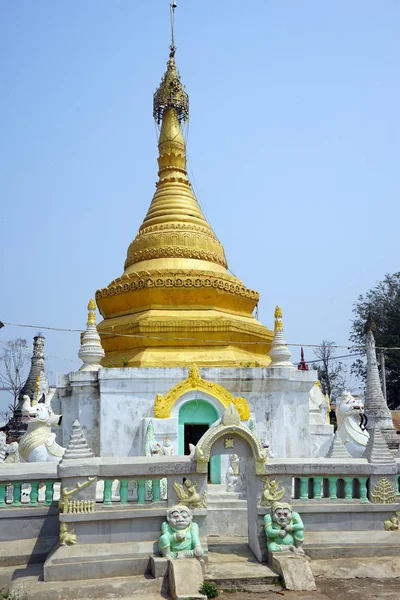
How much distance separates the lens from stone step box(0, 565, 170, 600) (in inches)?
239

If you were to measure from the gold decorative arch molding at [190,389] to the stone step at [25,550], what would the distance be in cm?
641

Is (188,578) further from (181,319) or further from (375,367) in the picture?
(375,367)

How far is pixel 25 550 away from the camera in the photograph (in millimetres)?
7156

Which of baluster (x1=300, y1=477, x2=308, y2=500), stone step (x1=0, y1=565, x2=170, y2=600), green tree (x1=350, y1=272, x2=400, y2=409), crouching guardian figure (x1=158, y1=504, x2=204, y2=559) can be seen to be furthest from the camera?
green tree (x1=350, y1=272, x2=400, y2=409)

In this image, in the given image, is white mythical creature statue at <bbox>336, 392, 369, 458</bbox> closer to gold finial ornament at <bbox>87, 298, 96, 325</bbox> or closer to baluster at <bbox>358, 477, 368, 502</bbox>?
baluster at <bbox>358, 477, 368, 502</bbox>

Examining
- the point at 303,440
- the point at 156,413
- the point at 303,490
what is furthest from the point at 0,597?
the point at 303,440

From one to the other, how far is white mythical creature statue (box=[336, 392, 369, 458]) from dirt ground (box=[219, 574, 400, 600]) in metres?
6.72

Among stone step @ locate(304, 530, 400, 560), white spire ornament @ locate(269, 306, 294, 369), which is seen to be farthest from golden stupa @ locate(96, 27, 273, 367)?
stone step @ locate(304, 530, 400, 560)

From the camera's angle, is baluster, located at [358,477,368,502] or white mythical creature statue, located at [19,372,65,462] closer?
baluster, located at [358,477,368,502]

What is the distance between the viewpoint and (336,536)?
24.4 ft

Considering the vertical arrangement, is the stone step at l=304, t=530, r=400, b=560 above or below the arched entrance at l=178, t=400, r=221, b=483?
below

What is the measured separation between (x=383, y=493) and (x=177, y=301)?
1015 centimetres

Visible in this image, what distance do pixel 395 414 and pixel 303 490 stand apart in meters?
28.0

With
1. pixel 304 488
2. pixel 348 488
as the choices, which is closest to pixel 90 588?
pixel 304 488
